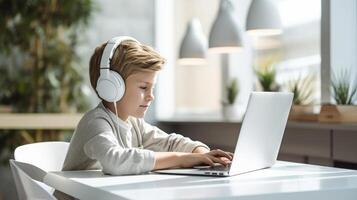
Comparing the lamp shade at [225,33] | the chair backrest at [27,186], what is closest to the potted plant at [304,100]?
the lamp shade at [225,33]

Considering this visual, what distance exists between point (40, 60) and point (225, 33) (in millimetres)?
1547

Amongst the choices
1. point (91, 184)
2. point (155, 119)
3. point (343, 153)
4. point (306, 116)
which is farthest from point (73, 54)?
point (91, 184)

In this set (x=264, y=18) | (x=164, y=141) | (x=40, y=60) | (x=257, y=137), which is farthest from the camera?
(x=40, y=60)

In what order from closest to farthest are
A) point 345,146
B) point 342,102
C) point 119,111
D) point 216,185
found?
point 216,185 < point 119,111 < point 345,146 < point 342,102

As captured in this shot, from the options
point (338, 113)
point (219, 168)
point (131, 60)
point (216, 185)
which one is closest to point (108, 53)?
Answer: point (131, 60)

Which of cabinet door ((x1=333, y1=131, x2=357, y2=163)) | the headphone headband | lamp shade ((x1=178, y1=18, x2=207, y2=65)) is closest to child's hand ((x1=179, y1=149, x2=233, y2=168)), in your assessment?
the headphone headband

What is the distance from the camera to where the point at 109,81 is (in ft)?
5.67

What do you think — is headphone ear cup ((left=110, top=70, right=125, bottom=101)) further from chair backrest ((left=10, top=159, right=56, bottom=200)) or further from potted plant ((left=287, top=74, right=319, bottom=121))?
potted plant ((left=287, top=74, right=319, bottom=121))

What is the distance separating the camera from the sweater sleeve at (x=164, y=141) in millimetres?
1937

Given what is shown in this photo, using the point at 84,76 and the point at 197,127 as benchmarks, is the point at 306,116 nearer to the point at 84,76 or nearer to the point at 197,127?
the point at 197,127

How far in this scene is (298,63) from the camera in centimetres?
367

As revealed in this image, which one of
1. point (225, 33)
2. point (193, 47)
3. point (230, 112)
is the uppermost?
point (225, 33)

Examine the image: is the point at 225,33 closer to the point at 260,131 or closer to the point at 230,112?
the point at 230,112

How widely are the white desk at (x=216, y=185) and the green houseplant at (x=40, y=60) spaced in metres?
2.71
